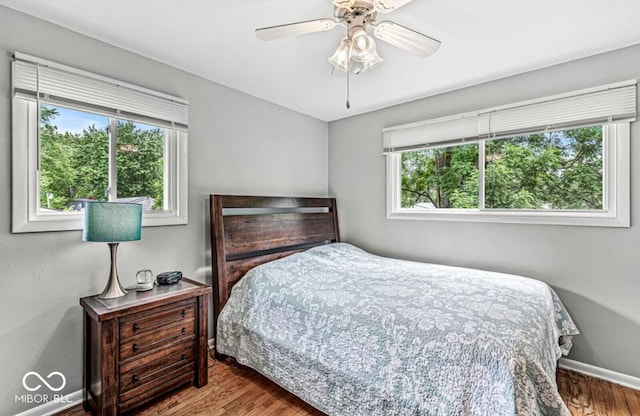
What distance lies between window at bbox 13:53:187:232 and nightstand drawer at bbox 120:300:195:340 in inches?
26.4

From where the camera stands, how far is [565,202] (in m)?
2.41

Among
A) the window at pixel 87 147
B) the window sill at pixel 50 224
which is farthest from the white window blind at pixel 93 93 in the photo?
the window sill at pixel 50 224

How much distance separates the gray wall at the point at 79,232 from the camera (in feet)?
5.57

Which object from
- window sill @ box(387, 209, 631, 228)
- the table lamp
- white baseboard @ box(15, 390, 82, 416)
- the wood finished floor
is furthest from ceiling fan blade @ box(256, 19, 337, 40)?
white baseboard @ box(15, 390, 82, 416)

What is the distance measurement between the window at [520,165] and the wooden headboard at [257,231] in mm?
829

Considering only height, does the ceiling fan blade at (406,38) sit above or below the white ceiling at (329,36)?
below

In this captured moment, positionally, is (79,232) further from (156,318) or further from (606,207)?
(606,207)

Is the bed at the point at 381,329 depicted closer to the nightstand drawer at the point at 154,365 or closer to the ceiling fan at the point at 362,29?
the nightstand drawer at the point at 154,365

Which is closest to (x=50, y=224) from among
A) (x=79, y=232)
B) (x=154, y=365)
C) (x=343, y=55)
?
(x=79, y=232)

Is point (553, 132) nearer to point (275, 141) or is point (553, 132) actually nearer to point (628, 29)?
point (628, 29)

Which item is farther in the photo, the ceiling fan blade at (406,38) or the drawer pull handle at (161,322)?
the drawer pull handle at (161,322)

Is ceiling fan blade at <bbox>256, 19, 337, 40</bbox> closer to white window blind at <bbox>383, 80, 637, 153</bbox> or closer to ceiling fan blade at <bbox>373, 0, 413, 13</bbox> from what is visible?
ceiling fan blade at <bbox>373, 0, 413, 13</bbox>

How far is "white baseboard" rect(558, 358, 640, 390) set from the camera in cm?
210

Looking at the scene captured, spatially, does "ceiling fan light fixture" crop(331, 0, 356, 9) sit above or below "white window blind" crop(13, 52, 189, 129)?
above
